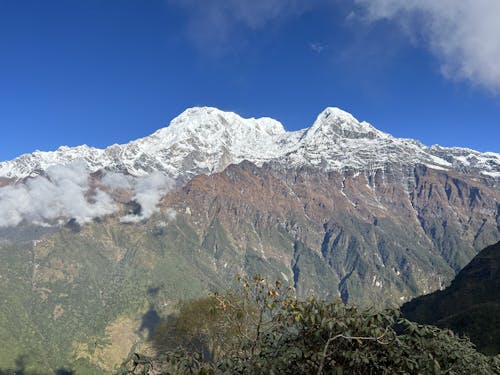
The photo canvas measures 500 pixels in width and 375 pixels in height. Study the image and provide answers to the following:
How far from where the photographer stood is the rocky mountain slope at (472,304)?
94875mm

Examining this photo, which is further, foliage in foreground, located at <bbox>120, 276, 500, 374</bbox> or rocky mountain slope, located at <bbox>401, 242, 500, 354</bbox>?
rocky mountain slope, located at <bbox>401, 242, 500, 354</bbox>

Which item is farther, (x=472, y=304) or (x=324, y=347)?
(x=472, y=304)

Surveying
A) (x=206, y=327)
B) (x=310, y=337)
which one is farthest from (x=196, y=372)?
(x=206, y=327)

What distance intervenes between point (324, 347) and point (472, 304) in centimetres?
15220

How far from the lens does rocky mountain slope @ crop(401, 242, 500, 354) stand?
94.9 meters

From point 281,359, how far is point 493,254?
197 meters

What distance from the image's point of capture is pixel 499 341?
267ft

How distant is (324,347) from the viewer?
870 centimetres

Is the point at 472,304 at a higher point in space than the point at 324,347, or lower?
lower

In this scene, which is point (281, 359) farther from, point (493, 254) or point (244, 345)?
point (493, 254)

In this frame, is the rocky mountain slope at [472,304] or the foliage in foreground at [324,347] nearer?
the foliage in foreground at [324,347]

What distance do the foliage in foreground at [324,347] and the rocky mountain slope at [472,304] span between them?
291 feet

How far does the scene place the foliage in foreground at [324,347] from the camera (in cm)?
877

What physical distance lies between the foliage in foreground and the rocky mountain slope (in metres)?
88.6
